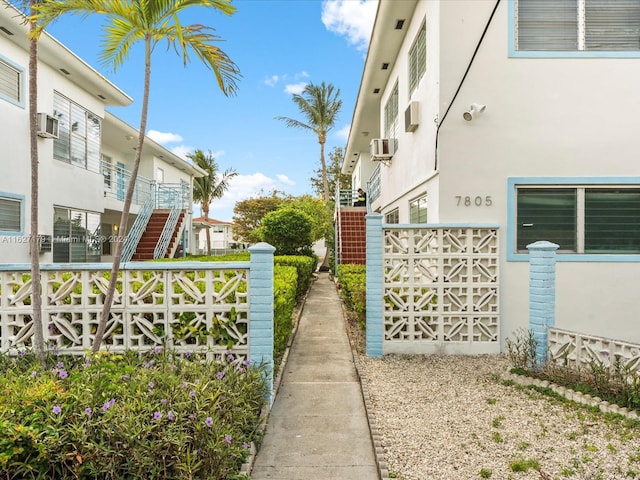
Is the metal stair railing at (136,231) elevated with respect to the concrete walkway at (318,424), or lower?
elevated

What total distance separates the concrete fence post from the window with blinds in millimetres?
11042

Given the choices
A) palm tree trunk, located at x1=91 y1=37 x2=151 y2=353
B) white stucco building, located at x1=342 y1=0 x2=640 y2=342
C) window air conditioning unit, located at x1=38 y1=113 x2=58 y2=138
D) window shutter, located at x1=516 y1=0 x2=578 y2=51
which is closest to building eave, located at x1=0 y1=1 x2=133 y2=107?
window air conditioning unit, located at x1=38 y1=113 x2=58 y2=138

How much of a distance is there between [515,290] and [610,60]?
13.5 ft

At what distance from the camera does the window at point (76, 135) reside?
1170 cm

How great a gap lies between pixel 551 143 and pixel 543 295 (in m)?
2.71

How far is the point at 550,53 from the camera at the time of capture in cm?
670

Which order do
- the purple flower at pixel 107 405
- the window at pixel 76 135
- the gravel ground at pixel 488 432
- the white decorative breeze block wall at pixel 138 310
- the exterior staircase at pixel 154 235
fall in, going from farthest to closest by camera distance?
the exterior staircase at pixel 154 235 < the window at pixel 76 135 < the white decorative breeze block wall at pixel 138 310 < the gravel ground at pixel 488 432 < the purple flower at pixel 107 405

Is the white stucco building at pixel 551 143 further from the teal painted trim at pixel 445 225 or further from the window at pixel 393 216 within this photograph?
the window at pixel 393 216

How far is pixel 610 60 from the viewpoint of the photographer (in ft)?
21.9

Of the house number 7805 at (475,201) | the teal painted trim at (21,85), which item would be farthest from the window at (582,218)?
the teal painted trim at (21,85)

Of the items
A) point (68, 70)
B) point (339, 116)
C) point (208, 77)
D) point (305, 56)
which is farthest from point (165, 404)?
point (339, 116)

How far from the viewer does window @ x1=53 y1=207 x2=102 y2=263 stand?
1188cm

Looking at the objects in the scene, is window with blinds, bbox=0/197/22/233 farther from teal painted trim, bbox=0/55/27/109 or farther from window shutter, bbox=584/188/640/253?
window shutter, bbox=584/188/640/253

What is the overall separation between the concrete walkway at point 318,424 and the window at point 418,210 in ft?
9.67
